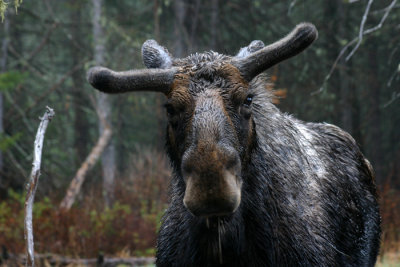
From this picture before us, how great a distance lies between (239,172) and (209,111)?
44 centimetres

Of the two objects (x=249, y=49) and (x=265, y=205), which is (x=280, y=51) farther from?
(x=265, y=205)

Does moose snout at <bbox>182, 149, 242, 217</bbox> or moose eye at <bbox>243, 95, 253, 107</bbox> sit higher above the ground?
moose eye at <bbox>243, 95, 253, 107</bbox>

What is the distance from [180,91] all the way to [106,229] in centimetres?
771

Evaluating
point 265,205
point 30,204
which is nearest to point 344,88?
point 265,205

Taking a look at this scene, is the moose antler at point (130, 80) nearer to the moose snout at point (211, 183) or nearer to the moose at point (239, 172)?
the moose at point (239, 172)

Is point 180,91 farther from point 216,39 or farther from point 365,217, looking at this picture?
point 216,39

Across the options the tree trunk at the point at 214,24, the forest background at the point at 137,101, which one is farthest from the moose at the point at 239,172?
the tree trunk at the point at 214,24

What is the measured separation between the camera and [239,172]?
3277mm

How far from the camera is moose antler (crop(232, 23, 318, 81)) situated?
3596 millimetres

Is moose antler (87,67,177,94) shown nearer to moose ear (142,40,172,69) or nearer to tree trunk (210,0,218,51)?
moose ear (142,40,172,69)

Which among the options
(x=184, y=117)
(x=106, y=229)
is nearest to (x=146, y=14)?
(x=106, y=229)

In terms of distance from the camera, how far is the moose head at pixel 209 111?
3.07 meters

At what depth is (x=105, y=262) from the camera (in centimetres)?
916

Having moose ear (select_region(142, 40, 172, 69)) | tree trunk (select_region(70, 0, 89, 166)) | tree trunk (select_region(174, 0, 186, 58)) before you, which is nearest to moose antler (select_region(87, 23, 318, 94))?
moose ear (select_region(142, 40, 172, 69))
